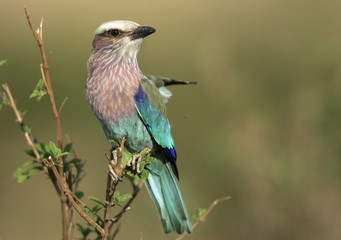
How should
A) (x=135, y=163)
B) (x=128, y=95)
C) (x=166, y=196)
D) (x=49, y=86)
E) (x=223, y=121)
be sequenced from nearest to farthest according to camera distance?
1. (x=49, y=86)
2. (x=135, y=163)
3. (x=128, y=95)
4. (x=166, y=196)
5. (x=223, y=121)

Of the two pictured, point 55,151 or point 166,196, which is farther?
point 166,196

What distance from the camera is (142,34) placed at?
2.48 metres

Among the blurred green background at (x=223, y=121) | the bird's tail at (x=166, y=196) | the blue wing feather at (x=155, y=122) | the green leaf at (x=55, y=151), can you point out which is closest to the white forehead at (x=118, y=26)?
the blurred green background at (x=223, y=121)

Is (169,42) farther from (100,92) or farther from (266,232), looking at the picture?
(100,92)

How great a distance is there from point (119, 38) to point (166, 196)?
86 centimetres

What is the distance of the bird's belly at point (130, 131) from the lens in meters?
2.42

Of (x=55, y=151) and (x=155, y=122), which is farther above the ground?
(x=55, y=151)

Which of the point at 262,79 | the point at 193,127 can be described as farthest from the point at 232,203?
the point at 193,127

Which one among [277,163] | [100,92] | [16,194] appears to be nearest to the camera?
[100,92]

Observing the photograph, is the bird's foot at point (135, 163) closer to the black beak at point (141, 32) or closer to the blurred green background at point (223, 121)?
the blurred green background at point (223, 121)

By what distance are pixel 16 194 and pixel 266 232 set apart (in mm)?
2928

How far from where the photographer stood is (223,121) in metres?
4.95

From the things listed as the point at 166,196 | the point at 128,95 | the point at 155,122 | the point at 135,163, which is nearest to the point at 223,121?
the point at 166,196

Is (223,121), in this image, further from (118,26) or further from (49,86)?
(49,86)
